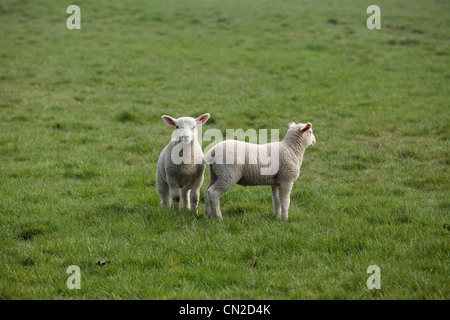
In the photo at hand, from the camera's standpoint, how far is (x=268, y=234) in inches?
203

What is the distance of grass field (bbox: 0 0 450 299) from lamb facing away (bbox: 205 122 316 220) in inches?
13.0

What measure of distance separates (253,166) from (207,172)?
99.4 inches

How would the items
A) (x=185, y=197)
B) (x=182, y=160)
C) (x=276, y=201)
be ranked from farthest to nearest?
(x=185, y=197), (x=276, y=201), (x=182, y=160)

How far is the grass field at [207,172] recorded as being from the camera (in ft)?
14.3

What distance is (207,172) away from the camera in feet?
26.0

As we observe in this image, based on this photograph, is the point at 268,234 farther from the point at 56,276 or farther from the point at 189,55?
the point at 189,55

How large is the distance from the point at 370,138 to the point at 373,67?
22.2ft

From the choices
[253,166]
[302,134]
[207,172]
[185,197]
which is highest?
[302,134]

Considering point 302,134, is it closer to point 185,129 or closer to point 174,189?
point 185,129

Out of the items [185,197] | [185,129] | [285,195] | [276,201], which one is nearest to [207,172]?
[185,197]

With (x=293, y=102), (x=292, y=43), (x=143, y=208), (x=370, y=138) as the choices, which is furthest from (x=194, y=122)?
(x=292, y=43)

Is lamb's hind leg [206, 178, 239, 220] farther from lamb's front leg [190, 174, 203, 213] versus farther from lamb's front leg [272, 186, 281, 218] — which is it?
lamb's front leg [272, 186, 281, 218]

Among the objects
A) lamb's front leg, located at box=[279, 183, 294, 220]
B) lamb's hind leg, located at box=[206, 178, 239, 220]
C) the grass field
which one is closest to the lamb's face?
lamb's hind leg, located at box=[206, 178, 239, 220]

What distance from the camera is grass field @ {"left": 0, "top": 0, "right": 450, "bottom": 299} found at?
4.37 m
